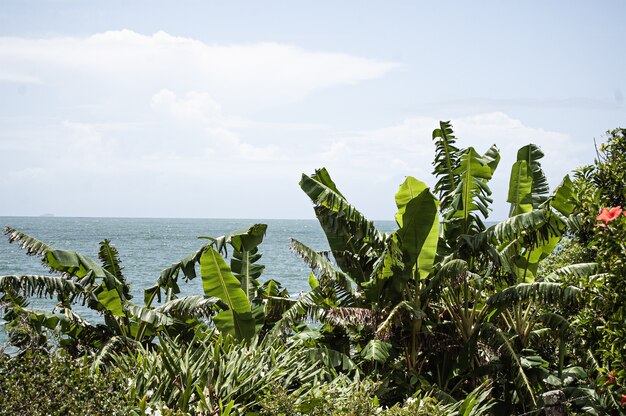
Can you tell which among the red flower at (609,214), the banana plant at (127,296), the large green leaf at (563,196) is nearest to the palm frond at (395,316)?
the banana plant at (127,296)

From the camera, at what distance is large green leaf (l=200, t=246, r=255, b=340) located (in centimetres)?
1062

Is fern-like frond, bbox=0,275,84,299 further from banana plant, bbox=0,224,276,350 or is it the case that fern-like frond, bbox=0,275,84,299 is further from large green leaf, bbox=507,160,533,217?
large green leaf, bbox=507,160,533,217

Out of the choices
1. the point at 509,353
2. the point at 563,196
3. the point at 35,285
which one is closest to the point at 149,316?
the point at 35,285

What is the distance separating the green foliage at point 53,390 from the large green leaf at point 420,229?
454 centimetres

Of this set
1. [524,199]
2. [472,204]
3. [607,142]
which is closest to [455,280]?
[472,204]

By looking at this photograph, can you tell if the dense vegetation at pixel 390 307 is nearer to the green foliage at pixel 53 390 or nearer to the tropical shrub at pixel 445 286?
the tropical shrub at pixel 445 286

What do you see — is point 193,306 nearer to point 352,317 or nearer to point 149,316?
point 149,316

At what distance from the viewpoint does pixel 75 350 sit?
11.2 meters

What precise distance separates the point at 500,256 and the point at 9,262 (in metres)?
50.1

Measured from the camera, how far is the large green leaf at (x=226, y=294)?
10625 millimetres

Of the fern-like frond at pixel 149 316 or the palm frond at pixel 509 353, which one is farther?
the fern-like frond at pixel 149 316

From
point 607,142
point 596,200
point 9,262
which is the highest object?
point 607,142

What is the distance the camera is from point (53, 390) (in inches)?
272

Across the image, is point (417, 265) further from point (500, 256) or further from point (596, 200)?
point (596, 200)
